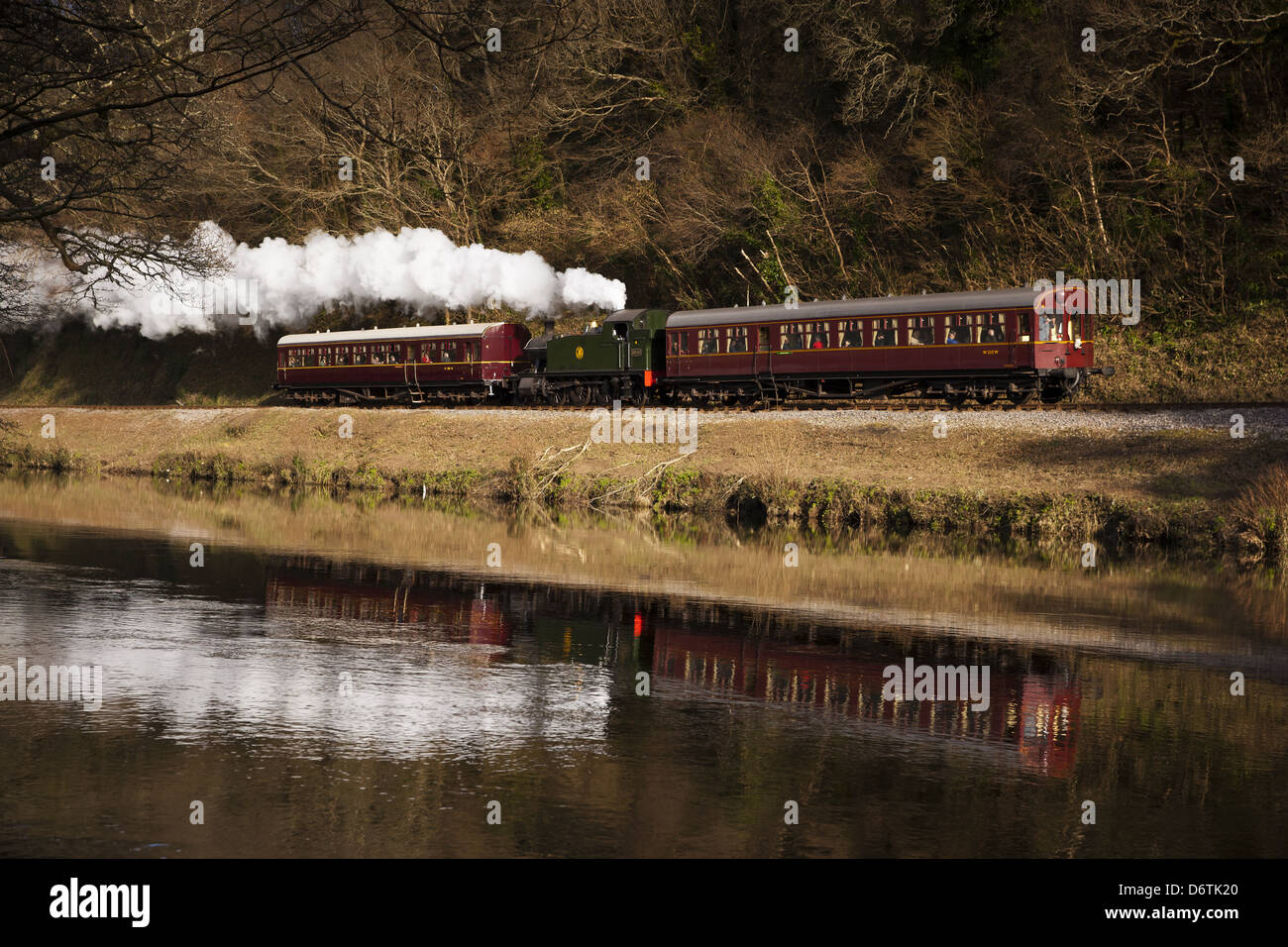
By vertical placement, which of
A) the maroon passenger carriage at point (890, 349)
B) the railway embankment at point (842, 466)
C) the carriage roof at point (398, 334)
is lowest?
the railway embankment at point (842, 466)

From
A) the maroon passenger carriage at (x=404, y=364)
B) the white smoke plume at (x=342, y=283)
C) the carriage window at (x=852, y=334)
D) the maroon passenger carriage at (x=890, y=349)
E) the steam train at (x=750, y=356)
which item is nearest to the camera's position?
the maroon passenger carriage at (x=890, y=349)

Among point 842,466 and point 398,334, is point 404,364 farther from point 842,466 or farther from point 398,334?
point 842,466

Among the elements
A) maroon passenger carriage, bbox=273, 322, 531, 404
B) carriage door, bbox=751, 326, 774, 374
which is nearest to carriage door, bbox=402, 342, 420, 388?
maroon passenger carriage, bbox=273, 322, 531, 404

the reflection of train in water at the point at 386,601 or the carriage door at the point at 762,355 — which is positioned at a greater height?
the carriage door at the point at 762,355

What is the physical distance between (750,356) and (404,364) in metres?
15.3

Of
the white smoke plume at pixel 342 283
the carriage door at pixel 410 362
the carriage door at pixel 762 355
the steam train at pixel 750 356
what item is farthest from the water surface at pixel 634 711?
the white smoke plume at pixel 342 283

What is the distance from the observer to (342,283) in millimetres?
53625

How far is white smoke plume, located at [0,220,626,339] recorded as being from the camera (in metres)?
48.4

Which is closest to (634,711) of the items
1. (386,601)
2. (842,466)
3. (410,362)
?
(386,601)

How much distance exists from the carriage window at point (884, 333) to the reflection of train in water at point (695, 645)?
17.7 meters

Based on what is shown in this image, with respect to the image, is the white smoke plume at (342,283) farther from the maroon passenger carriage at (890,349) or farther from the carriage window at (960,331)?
the carriage window at (960,331)

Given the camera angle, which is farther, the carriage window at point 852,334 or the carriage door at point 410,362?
the carriage door at point 410,362

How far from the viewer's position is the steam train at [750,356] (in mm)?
32625

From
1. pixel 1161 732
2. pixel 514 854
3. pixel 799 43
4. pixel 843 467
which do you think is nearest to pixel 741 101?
pixel 799 43
